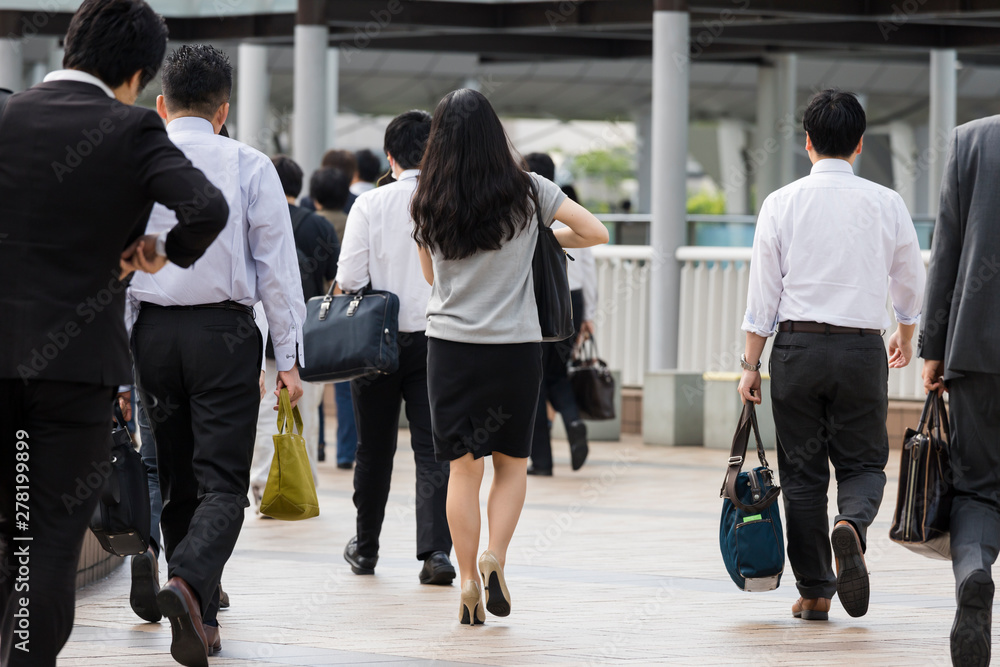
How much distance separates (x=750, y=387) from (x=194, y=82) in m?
2.20

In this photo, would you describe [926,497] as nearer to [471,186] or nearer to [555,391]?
[471,186]

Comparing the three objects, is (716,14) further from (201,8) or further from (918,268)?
(918,268)

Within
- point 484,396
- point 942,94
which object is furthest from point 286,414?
point 942,94

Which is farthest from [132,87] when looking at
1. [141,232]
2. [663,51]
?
[663,51]

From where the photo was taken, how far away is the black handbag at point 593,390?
9.31m

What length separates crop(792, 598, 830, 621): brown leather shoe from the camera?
16.4ft

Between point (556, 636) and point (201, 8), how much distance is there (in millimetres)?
9357

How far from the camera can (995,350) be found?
3996 mm

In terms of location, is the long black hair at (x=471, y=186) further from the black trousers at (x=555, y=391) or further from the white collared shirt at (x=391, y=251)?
the black trousers at (x=555, y=391)

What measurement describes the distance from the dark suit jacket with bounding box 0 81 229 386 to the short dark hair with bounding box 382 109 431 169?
2604 mm

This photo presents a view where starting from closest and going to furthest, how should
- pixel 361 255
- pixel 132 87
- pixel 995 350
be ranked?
pixel 132 87, pixel 995 350, pixel 361 255

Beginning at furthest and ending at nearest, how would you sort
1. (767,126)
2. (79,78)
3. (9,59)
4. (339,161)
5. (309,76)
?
1. (767,126)
2. (9,59)
3. (309,76)
4. (339,161)
5. (79,78)

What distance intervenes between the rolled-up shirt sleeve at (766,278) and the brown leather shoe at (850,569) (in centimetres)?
76

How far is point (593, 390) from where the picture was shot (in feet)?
30.6
